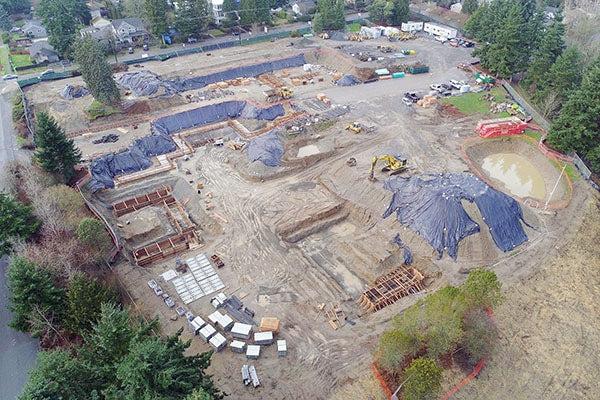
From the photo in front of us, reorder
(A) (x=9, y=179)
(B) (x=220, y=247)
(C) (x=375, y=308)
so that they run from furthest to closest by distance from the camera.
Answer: (A) (x=9, y=179) → (B) (x=220, y=247) → (C) (x=375, y=308)

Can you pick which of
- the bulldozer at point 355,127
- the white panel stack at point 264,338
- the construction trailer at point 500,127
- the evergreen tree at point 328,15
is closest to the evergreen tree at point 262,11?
the evergreen tree at point 328,15

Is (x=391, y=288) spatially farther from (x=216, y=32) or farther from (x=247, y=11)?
(x=216, y=32)

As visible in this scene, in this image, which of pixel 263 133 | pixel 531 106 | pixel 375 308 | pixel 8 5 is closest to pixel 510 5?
pixel 531 106

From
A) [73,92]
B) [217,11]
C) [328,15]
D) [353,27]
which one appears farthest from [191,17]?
[353,27]

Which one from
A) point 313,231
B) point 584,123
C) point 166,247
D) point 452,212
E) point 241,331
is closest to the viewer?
point 241,331

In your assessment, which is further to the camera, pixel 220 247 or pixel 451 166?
pixel 451 166

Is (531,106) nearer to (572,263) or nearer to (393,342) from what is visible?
(572,263)

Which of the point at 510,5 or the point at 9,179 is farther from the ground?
the point at 510,5
